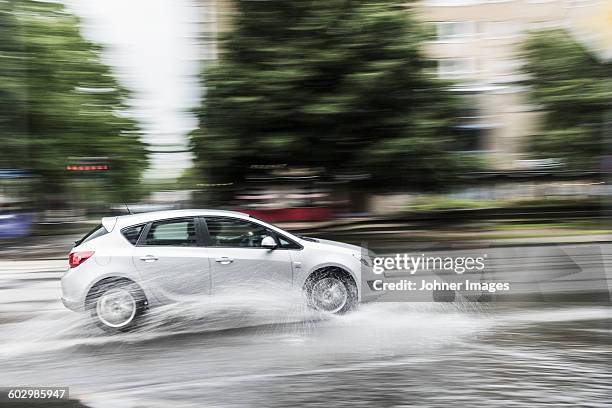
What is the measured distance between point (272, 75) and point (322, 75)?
2.98 feet

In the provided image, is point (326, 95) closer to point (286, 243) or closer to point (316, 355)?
point (286, 243)

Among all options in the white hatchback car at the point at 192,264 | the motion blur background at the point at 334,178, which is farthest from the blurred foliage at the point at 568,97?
the white hatchback car at the point at 192,264

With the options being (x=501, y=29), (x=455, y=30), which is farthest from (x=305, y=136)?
(x=501, y=29)

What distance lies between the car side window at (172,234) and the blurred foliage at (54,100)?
4.40 m

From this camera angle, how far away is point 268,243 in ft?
22.3

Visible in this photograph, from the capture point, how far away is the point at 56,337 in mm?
6504

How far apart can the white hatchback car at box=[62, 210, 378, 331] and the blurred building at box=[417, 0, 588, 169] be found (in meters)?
6.02

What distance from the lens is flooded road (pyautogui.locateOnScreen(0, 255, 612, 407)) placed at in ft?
15.4

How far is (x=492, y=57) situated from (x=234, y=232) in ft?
35.2

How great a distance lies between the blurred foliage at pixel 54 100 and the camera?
1198 cm

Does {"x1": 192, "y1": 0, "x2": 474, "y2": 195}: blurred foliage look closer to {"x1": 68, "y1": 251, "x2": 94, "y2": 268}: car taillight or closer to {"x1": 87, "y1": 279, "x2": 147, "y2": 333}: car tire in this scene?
{"x1": 68, "y1": 251, "x2": 94, "y2": 268}: car taillight

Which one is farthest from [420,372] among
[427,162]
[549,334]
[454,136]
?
[454,136]

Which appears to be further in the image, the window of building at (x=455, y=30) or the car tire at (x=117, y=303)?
the window of building at (x=455, y=30)

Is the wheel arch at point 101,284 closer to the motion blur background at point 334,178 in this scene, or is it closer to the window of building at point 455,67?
the motion blur background at point 334,178
